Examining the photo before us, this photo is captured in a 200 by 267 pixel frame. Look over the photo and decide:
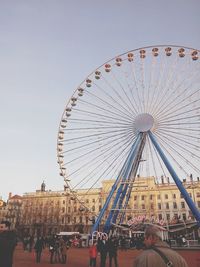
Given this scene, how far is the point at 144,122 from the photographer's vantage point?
2797 centimetres

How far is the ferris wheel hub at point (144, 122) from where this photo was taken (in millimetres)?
27642

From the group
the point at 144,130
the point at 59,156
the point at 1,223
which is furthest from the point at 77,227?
the point at 1,223

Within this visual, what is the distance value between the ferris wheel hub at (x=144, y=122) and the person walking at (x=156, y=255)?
81.4 ft

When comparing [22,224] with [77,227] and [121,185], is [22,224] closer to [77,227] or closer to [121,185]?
[77,227]

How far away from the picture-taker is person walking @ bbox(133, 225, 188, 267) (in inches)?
115

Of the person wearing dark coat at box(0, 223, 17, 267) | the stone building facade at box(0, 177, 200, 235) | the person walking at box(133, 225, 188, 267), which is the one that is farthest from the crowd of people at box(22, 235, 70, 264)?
the stone building facade at box(0, 177, 200, 235)

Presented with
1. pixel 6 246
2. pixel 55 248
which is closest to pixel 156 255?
pixel 6 246

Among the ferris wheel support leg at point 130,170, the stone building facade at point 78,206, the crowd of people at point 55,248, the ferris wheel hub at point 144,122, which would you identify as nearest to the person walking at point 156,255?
the crowd of people at point 55,248

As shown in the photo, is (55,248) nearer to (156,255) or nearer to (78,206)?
(156,255)

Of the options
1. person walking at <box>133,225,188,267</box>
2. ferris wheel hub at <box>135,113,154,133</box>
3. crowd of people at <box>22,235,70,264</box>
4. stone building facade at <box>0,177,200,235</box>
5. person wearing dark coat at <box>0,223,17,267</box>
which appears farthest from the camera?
stone building facade at <box>0,177,200,235</box>

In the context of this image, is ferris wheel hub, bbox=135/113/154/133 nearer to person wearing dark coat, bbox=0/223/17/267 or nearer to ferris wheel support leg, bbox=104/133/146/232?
ferris wheel support leg, bbox=104/133/146/232

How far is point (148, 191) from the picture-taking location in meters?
76.4

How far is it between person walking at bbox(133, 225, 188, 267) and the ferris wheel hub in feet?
81.4

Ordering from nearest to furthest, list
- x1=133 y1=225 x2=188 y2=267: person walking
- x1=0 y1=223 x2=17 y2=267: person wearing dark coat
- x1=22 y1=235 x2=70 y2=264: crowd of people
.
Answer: x1=133 y1=225 x2=188 y2=267: person walking, x1=0 y1=223 x2=17 y2=267: person wearing dark coat, x1=22 y1=235 x2=70 y2=264: crowd of people
